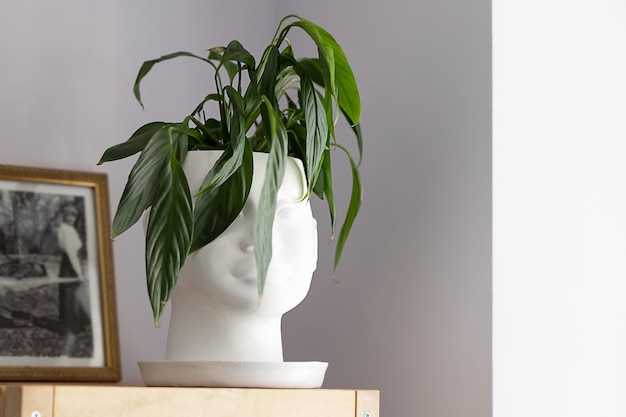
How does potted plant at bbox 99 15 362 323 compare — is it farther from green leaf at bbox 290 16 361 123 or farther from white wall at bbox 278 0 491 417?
white wall at bbox 278 0 491 417

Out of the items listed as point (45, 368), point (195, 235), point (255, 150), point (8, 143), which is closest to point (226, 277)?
point (195, 235)

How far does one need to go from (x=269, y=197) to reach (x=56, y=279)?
54 cm

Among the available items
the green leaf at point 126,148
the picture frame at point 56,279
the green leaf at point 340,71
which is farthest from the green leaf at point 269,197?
the picture frame at point 56,279

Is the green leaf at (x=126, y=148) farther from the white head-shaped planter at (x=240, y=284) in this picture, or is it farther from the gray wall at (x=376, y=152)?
the gray wall at (x=376, y=152)

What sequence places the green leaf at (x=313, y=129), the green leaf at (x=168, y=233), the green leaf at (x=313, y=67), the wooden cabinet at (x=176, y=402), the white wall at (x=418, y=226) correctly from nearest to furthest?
the wooden cabinet at (x=176, y=402) → the green leaf at (x=168, y=233) → the green leaf at (x=313, y=129) → the green leaf at (x=313, y=67) → the white wall at (x=418, y=226)

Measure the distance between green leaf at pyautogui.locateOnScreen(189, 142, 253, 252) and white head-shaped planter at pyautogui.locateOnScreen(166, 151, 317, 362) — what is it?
2 cm

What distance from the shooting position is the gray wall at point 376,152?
4.47 feet

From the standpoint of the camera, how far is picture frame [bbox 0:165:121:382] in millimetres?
1390

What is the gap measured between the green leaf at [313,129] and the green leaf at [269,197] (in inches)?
2.0

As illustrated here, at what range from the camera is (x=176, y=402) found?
1.00 m

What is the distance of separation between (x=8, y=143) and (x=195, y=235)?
518mm

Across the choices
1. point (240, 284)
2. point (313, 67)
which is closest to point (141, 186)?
point (240, 284)
